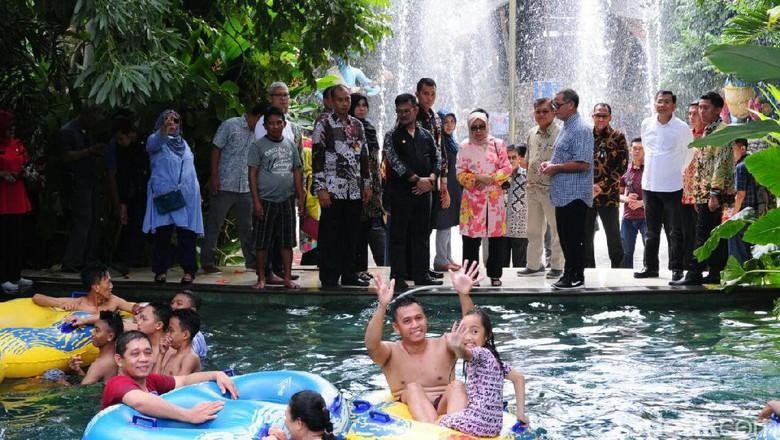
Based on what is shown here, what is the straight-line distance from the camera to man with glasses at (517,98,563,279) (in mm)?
11266

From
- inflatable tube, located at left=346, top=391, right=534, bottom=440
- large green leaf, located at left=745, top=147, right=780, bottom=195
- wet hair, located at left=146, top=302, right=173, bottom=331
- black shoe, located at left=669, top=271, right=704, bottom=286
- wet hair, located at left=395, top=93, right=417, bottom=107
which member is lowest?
inflatable tube, located at left=346, top=391, right=534, bottom=440

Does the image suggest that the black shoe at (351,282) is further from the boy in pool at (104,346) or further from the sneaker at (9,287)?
the boy in pool at (104,346)

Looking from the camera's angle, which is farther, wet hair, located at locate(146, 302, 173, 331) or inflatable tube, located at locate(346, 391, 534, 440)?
wet hair, located at locate(146, 302, 173, 331)

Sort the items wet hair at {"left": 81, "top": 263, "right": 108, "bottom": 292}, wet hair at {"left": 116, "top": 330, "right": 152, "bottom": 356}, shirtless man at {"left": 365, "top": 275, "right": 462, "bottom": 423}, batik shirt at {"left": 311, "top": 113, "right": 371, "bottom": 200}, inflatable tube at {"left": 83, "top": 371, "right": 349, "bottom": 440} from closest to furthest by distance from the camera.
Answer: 1. inflatable tube at {"left": 83, "top": 371, "right": 349, "bottom": 440}
2. wet hair at {"left": 116, "top": 330, "right": 152, "bottom": 356}
3. shirtless man at {"left": 365, "top": 275, "right": 462, "bottom": 423}
4. wet hair at {"left": 81, "top": 263, "right": 108, "bottom": 292}
5. batik shirt at {"left": 311, "top": 113, "right": 371, "bottom": 200}

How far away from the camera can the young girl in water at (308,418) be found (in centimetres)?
511

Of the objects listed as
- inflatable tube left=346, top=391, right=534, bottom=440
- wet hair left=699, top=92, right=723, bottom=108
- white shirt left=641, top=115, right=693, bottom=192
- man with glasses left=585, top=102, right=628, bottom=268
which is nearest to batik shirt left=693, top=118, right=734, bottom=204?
wet hair left=699, top=92, right=723, bottom=108

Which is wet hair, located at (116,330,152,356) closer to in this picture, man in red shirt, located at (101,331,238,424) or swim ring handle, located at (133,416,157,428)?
man in red shirt, located at (101,331,238,424)

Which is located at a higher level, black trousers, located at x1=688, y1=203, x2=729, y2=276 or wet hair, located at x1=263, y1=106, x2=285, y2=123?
wet hair, located at x1=263, y1=106, x2=285, y2=123

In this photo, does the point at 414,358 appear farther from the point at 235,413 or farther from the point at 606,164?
the point at 606,164

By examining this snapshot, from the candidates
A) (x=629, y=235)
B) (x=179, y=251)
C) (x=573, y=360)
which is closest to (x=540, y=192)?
(x=629, y=235)

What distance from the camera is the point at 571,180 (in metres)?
10.6

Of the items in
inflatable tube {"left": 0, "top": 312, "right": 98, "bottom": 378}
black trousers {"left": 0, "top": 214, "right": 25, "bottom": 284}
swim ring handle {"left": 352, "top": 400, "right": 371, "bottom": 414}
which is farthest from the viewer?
black trousers {"left": 0, "top": 214, "right": 25, "bottom": 284}

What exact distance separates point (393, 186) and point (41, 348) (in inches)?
151

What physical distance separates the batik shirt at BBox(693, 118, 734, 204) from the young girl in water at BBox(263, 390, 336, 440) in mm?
6168
